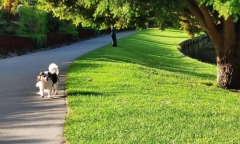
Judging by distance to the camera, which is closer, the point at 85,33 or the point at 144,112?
the point at 144,112

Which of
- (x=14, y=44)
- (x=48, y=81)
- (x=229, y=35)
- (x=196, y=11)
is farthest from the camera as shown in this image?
(x=14, y=44)

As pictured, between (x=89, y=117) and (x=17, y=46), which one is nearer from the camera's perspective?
(x=89, y=117)

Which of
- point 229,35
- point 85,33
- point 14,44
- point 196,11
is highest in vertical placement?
point 196,11

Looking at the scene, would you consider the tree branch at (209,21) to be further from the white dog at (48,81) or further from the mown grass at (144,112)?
the white dog at (48,81)

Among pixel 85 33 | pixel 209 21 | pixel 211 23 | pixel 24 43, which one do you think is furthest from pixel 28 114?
pixel 85 33

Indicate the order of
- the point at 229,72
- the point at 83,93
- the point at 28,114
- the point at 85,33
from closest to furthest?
1. the point at 28,114
2. the point at 83,93
3. the point at 229,72
4. the point at 85,33

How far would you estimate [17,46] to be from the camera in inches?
1053

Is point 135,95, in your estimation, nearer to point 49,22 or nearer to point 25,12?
point 25,12

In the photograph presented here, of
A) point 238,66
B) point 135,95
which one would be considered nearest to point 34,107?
point 135,95

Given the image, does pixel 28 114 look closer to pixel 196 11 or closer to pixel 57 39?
pixel 196 11

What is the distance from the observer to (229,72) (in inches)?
620

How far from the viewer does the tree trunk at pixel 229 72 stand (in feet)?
51.2

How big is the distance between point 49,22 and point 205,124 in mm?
27757

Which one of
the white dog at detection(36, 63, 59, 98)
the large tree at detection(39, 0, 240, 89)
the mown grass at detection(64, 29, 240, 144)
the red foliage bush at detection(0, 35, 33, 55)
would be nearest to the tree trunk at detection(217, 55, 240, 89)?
the large tree at detection(39, 0, 240, 89)
